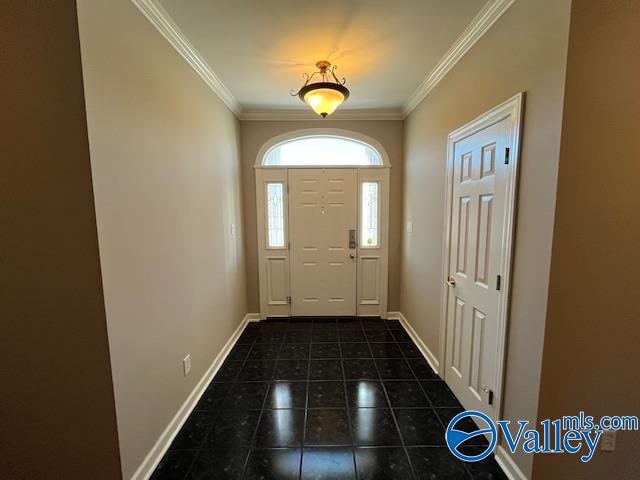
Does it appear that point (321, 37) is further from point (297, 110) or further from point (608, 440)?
point (608, 440)

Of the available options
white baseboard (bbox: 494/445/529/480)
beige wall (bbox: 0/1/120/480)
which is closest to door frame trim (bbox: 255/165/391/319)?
white baseboard (bbox: 494/445/529/480)

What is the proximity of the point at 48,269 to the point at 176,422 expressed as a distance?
1258 mm

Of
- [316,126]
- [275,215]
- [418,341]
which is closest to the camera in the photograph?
[418,341]

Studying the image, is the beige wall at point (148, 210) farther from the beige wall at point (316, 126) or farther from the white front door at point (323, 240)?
the white front door at point (323, 240)

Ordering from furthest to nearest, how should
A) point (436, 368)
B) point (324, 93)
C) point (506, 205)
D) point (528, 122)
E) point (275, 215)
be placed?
1. point (275, 215)
2. point (436, 368)
3. point (324, 93)
4. point (506, 205)
5. point (528, 122)

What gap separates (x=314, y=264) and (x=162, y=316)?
2.09 meters

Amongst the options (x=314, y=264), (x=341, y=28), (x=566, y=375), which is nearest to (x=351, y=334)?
(x=314, y=264)

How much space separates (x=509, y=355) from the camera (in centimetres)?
145

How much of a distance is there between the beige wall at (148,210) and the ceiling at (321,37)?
12.4 inches

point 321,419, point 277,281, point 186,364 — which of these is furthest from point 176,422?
point 277,281

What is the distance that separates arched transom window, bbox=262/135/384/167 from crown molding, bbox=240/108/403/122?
0.25 metres

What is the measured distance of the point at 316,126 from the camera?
3.33 meters

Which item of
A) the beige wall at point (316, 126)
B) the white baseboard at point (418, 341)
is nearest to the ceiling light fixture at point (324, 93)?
the beige wall at point (316, 126)

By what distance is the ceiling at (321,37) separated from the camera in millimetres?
1575
